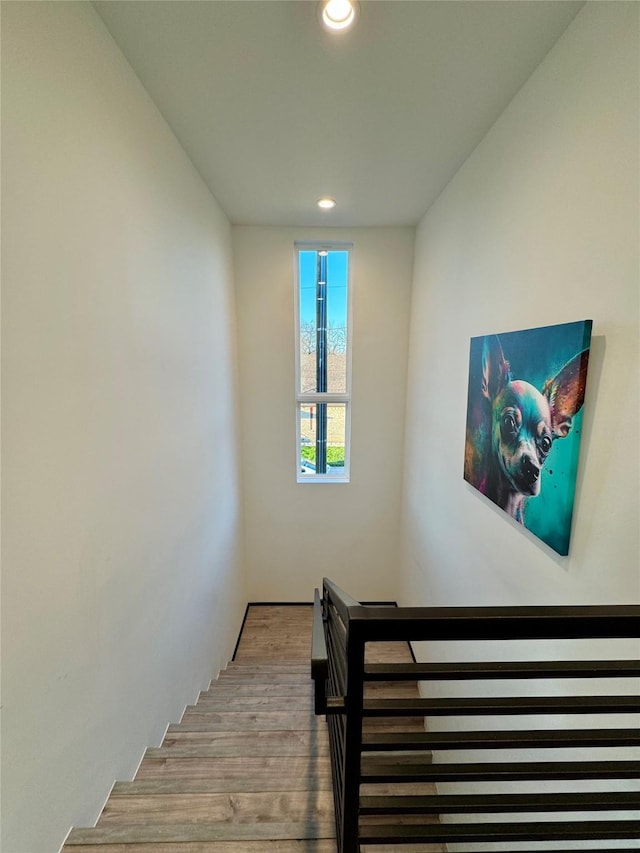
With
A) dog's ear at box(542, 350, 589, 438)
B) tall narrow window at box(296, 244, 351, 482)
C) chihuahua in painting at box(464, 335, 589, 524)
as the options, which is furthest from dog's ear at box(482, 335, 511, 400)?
tall narrow window at box(296, 244, 351, 482)

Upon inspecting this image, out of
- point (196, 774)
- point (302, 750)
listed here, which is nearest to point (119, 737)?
point (196, 774)

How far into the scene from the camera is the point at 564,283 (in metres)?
1.33

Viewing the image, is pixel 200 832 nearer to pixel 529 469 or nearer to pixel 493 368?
pixel 529 469

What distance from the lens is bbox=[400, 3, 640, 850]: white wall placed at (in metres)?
1.06

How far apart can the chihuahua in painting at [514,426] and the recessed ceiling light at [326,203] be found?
1.80m

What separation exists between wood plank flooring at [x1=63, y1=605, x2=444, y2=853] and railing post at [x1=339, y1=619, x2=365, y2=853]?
1.14 feet

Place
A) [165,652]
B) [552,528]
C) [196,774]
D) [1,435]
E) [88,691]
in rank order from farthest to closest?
[165,652]
[196,774]
[552,528]
[88,691]
[1,435]

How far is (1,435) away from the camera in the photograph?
0.87m

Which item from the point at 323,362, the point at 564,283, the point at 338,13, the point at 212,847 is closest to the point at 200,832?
the point at 212,847

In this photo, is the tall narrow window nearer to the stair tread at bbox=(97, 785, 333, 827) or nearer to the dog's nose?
the dog's nose

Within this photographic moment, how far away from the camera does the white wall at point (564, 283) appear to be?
106 cm

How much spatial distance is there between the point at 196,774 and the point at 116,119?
262 centimetres

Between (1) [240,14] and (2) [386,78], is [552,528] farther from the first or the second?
(1) [240,14]

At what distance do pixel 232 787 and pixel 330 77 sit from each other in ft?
9.60
